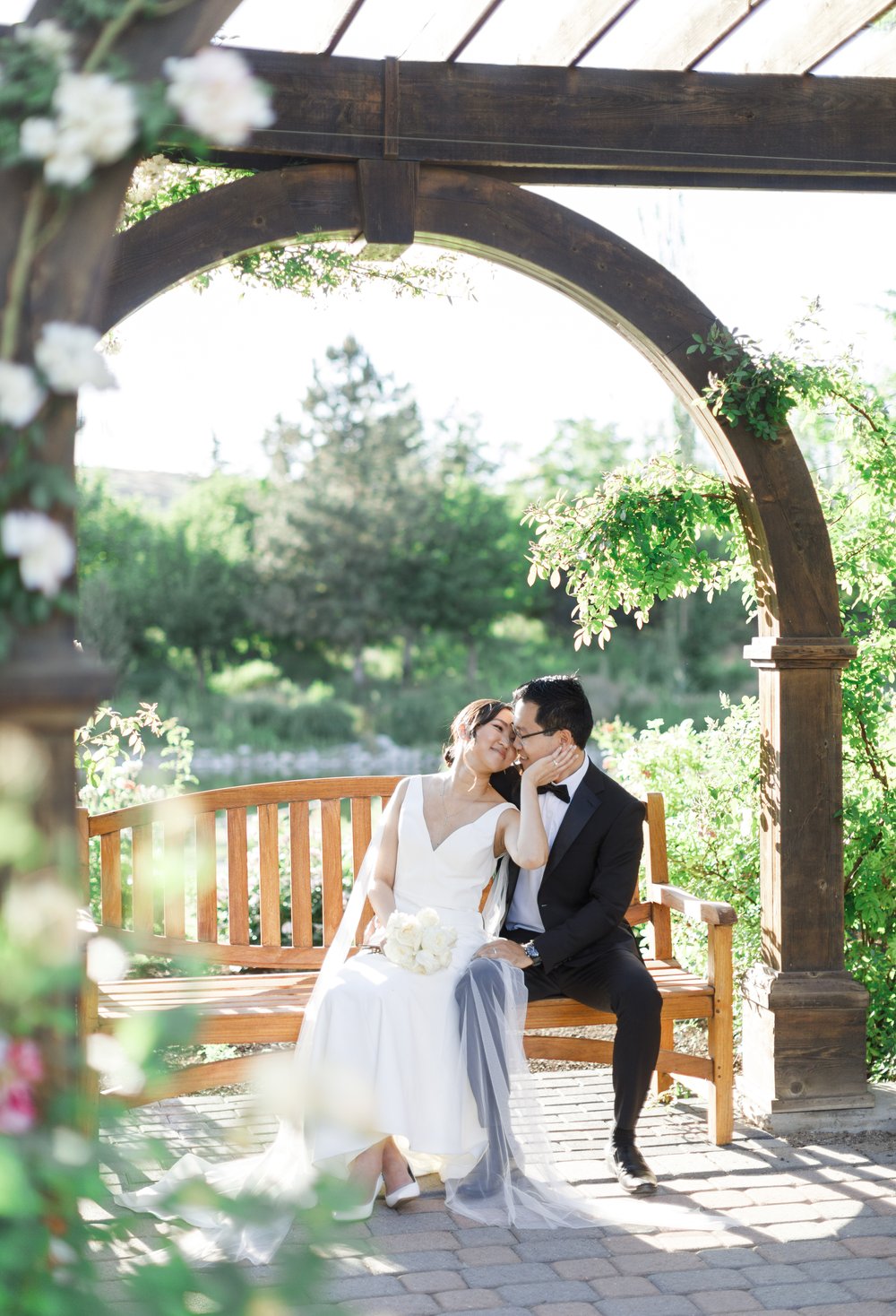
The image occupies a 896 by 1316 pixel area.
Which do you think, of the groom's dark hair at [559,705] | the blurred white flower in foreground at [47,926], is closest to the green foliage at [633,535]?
the groom's dark hair at [559,705]

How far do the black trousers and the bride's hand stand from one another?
21.5 inches

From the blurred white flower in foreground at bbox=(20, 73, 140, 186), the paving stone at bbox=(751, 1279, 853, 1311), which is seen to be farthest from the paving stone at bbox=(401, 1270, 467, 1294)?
the blurred white flower in foreground at bbox=(20, 73, 140, 186)

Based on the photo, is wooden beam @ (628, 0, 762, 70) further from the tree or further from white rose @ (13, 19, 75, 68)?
the tree

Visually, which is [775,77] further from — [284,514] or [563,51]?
[284,514]

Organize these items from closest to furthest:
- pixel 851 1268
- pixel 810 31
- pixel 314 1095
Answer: pixel 314 1095 < pixel 851 1268 < pixel 810 31

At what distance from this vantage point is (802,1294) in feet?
10.2

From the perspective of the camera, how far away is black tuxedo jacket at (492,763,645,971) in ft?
13.5

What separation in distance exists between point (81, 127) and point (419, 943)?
2523mm

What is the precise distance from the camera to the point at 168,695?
26359mm

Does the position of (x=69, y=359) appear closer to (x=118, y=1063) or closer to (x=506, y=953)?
(x=118, y=1063)

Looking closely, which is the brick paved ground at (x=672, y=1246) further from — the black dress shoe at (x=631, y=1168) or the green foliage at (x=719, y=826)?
the green foliage at (x=719, y=826)

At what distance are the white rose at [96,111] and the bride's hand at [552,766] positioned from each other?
258cm

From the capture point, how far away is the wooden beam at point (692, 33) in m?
3.73

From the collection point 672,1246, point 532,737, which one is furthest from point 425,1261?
point 532,737
